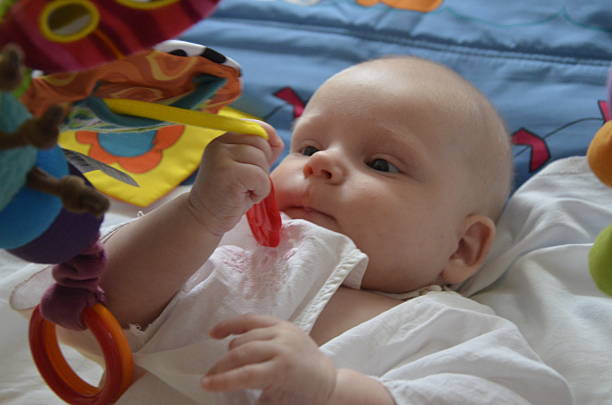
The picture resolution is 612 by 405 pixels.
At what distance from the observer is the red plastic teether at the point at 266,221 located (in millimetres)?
850

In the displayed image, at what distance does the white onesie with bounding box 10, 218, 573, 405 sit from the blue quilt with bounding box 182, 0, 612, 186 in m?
0.53

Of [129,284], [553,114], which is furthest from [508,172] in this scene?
[129,284]

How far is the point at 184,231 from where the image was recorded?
2.51ft

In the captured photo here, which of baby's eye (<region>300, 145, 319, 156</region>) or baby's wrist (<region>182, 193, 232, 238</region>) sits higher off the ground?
baby's wrist (<region>182, 193, 232, 238</region>)

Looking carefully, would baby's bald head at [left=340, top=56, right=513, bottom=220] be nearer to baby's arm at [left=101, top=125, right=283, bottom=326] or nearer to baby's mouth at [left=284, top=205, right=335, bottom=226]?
baby's mouth at [left=284, top=205, right=335, bottom=226]

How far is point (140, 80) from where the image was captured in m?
0.59

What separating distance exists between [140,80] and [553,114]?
941mm

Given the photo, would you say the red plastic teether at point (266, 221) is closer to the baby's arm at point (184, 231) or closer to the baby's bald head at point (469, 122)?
the baby's arm at point (184, 231)

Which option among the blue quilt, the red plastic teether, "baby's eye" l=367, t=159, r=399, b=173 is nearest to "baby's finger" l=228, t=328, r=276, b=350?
the red plastic teether

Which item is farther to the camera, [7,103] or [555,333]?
[555,333]

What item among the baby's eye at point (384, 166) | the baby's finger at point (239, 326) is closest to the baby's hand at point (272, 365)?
the baby's finger at point (239, 326)

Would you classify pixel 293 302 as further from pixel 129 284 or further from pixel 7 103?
pixel 7 103

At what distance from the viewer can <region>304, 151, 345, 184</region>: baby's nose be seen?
907 millimetres

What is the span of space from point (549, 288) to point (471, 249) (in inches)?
5.1
